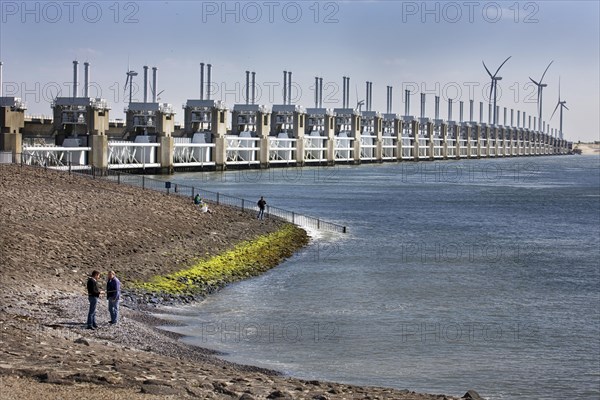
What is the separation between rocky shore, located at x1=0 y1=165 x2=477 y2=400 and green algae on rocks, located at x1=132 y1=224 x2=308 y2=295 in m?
0.59

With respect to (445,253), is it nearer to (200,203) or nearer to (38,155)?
(200,203)

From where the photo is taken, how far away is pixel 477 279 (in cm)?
4512

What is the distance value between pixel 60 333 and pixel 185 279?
13869mm

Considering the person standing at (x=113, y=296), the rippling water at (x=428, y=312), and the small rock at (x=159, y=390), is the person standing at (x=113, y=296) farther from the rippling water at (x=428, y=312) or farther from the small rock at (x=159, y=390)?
the small rock at (x=159, y=390)

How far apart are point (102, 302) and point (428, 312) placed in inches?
467

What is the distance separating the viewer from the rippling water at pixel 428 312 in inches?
1038

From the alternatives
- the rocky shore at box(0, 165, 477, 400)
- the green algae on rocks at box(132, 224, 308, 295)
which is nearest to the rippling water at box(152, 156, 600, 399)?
the green algae on rocks at box(132, 224, 308, 295)

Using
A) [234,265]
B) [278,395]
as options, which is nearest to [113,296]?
[278,395]

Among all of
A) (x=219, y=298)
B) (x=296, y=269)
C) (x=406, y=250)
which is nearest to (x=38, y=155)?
(x=406, y=250)

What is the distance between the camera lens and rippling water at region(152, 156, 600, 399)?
26.4 metres

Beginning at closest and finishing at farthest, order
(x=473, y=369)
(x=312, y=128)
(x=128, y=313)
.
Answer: (x=473, y=369)
(x=128, y=313)
(x=312, y=128)

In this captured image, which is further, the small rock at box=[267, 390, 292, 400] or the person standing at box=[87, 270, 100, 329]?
the person standing at box=[87, 270, 100, 329]

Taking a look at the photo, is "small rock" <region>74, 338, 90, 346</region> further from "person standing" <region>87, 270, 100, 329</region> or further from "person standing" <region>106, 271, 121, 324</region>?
"person standing" <region>106, 271, 121, 324</region>

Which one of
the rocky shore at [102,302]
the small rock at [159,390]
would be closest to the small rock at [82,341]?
the rocky shore at [102,302]
